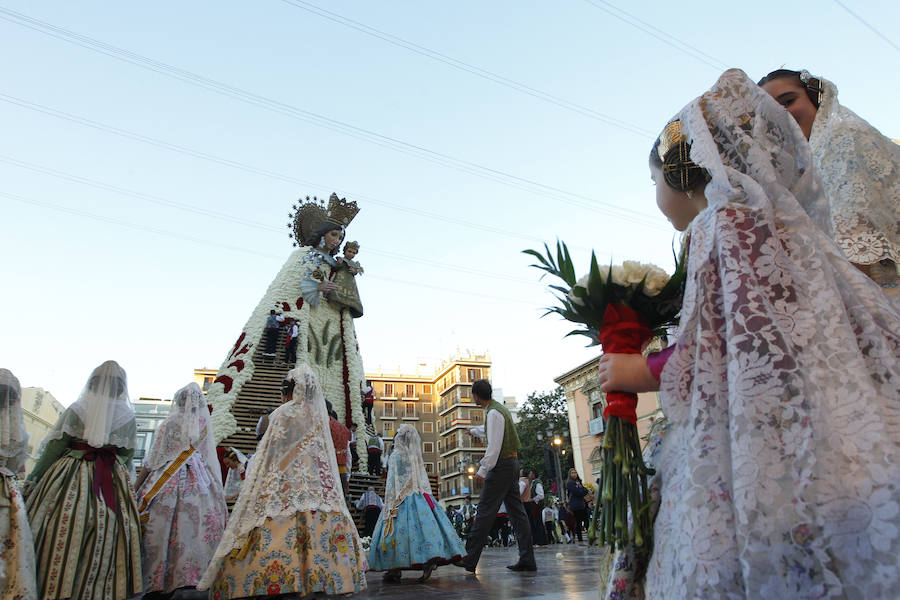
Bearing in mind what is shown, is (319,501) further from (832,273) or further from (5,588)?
(832,273)

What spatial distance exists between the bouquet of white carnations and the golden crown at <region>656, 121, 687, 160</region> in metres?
0.33

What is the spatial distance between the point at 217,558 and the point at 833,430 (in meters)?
3.61

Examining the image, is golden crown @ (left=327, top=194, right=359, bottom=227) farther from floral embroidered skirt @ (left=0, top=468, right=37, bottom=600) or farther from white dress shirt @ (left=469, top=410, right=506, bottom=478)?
floral embroidered skirt @ (left=0, top=468, right=37, bottom=600)

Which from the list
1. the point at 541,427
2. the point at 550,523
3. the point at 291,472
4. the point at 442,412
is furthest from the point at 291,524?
the point at 442,412

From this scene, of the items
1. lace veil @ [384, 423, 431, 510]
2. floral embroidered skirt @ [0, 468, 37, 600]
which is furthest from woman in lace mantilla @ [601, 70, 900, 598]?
lace veil @ [384, 423, 431, 510]

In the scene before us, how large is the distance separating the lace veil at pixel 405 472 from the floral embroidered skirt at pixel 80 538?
254cm

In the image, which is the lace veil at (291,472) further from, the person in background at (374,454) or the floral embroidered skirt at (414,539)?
the person in background at (374,454)

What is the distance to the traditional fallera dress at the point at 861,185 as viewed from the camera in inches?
77.6

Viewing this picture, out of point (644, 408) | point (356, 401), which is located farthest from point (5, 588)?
point (644, 408)

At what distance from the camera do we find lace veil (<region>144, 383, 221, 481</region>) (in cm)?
470

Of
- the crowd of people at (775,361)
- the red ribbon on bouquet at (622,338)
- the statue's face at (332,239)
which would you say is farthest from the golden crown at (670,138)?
the statue's face at (332,239)

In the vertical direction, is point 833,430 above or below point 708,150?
below

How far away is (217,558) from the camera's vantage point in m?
3.56

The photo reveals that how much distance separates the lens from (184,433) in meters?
4.79
